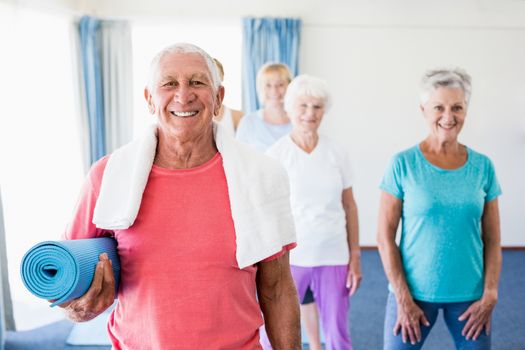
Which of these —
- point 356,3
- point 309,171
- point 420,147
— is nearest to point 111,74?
point 356,3

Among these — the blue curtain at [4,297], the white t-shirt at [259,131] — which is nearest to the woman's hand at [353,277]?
the white t-shirt at [259,131]

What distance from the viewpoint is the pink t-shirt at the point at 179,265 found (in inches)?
44.0

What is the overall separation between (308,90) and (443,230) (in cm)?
94

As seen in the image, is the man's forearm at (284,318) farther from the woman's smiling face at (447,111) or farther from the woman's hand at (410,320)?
the woman's smiling face at (447,111)

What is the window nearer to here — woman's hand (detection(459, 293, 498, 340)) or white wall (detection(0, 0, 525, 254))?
white wall (detection(0, 0, 525, 254))

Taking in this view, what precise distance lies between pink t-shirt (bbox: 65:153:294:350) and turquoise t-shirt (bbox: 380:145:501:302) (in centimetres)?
80

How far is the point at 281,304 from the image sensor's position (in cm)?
128

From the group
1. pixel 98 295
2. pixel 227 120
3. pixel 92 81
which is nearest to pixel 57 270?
pixel 98 295

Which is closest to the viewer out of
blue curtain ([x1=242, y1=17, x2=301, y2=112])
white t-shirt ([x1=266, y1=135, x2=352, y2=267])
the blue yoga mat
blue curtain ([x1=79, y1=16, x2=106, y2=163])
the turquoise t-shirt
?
the blue yoga mat

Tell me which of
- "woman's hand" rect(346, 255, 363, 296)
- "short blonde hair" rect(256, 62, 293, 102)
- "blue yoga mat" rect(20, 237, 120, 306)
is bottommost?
"woman's hand" rect(346, 255, 363, 296)

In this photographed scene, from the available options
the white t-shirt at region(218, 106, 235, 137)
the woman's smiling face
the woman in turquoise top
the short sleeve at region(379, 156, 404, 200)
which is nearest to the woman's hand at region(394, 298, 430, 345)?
the woman in turquoise top

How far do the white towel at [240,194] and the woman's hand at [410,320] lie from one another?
0.69 metres

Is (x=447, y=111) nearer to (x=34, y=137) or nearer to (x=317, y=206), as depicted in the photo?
(x=317, y=206)

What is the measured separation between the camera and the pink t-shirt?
112 centimetres
